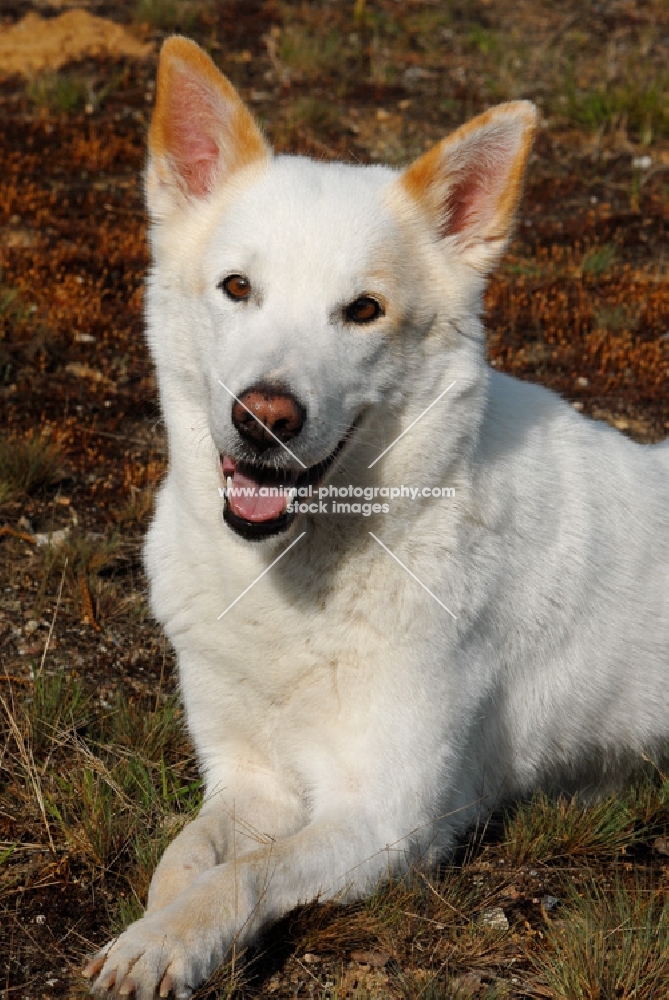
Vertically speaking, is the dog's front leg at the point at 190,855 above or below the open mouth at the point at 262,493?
below

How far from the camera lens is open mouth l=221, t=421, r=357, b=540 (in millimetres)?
3084

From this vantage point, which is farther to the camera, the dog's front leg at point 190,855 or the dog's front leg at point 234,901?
the dog's front leg at point 190,855

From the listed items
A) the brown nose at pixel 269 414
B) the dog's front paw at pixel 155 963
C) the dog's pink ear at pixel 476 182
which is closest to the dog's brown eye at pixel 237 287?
the brown nose at pixel 269 414

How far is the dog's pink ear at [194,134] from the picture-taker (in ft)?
11.0

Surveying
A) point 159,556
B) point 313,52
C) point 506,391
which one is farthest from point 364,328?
point 313,52

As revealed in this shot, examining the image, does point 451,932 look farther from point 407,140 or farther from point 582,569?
point 407,140

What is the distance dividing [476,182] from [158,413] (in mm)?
2850

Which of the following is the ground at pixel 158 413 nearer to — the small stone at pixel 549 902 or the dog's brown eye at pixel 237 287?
the small stone at pixel 549 902

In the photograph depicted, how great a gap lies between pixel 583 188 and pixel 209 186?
5.62 metres

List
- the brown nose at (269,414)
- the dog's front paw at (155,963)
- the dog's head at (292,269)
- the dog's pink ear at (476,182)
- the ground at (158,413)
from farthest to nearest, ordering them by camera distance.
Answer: the dog's pink ear at (476,182) < the ground at (158,413) < the dog's head at (292,269) < the brown nose at (269,414) < the dog's front paw at (155,963)

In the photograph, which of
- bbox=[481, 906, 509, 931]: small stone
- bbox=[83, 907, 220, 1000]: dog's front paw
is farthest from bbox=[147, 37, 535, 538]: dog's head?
bbox=[481, 906, 509, 931]: small stone

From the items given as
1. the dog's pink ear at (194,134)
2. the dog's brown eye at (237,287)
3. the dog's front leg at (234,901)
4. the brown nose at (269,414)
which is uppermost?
the dog's pink ear at (194,134)

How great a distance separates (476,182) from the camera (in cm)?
344

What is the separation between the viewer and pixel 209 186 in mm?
3520
